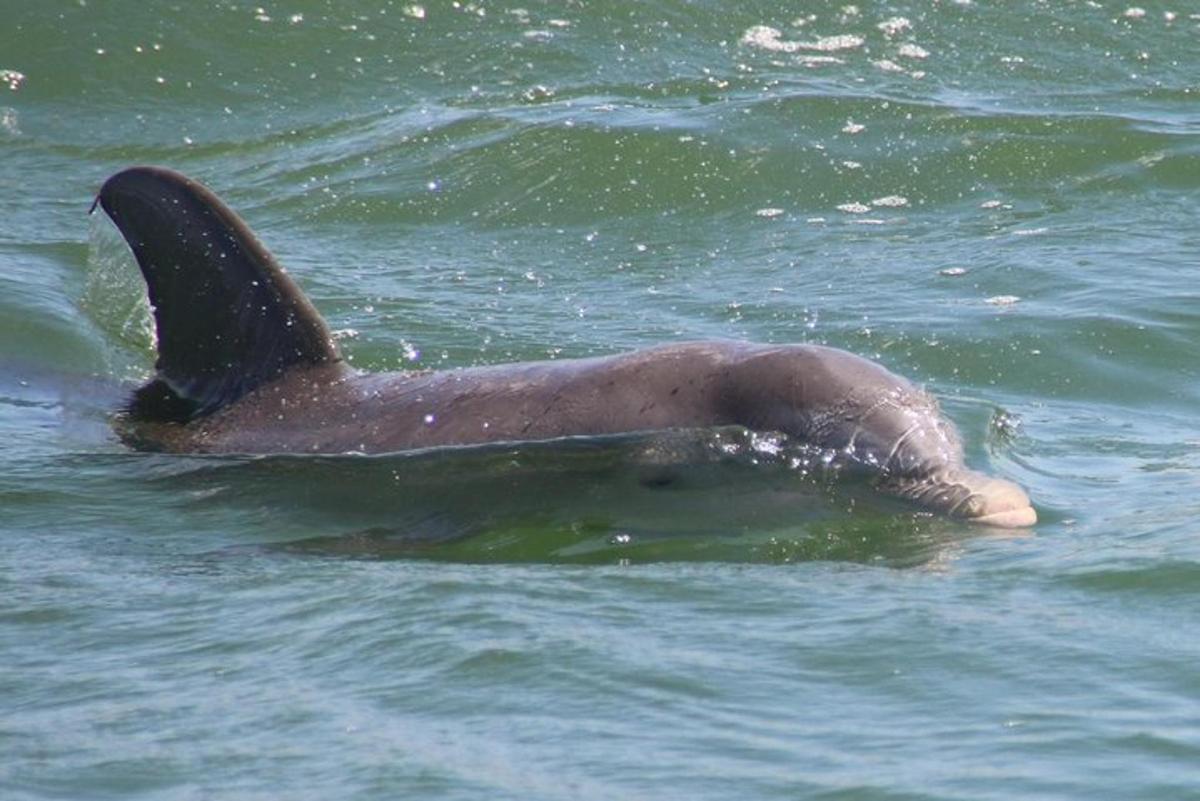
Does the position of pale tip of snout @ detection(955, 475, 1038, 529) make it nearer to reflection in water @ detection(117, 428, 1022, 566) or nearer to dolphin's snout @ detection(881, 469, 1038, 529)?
dolphin's snout @ detection(881, 469, 1038, 529)

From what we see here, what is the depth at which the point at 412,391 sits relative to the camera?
8.57m

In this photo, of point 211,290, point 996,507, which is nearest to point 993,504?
point 996,507

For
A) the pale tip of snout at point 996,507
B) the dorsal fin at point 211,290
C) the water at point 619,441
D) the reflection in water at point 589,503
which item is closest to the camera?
the water at point 619,441

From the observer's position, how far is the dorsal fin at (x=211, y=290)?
8.84 metres

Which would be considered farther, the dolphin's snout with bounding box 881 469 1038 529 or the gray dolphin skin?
the gray dolphin skin

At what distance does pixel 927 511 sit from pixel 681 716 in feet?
7.52

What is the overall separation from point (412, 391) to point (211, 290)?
0.95 m

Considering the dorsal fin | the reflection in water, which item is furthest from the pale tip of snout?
the dorsal fin

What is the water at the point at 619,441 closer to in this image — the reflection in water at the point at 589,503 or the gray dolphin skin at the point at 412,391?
the reflection in water at the point at 589,503

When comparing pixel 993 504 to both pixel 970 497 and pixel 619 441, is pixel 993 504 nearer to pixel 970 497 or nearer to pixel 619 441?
pixel 970 497

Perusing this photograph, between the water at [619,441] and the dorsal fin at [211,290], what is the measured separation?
1.45 feet

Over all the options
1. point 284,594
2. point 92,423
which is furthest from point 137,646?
point 92,423

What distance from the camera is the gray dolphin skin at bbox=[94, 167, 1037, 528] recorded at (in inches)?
302

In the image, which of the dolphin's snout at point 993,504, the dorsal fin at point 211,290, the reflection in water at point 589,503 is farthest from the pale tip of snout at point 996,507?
the dorsal fin at point 211,290
